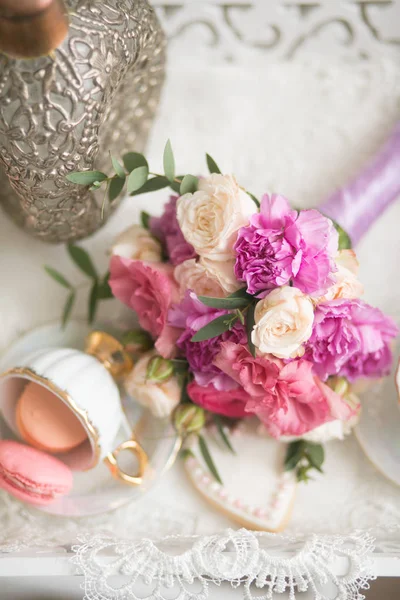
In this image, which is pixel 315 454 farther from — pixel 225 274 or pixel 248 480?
pixel 225 274

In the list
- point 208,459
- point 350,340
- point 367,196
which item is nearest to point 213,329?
point 350,340

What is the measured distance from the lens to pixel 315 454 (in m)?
0.74

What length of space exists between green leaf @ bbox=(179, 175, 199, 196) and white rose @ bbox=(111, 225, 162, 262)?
0.36 ft

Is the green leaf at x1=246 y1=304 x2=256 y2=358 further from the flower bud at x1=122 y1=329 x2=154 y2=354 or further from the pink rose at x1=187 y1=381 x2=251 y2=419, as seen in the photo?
the flower bud at x1=122 y1=329 x2=154 y2=354

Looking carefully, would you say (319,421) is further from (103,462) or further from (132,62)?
(132,62)

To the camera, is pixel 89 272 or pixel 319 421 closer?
pixel 319 421

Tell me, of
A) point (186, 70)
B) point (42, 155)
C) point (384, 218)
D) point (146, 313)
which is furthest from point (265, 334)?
point (186, 70)

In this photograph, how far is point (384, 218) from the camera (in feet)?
2.88

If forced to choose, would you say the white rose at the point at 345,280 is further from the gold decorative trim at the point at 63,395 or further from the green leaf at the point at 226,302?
the gold decorative trim at the point at 63,395

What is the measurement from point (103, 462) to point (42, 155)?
0.40m

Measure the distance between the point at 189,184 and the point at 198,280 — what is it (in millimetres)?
104

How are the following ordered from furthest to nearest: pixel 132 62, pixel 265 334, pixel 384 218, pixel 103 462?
1. pixel 384 218
2. pixel 103 462
3. pixel 132 62
4. pixel 265 334

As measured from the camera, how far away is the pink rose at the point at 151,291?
0.62 metres

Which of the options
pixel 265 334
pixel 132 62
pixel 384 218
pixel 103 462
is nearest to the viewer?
pixel 265 334
